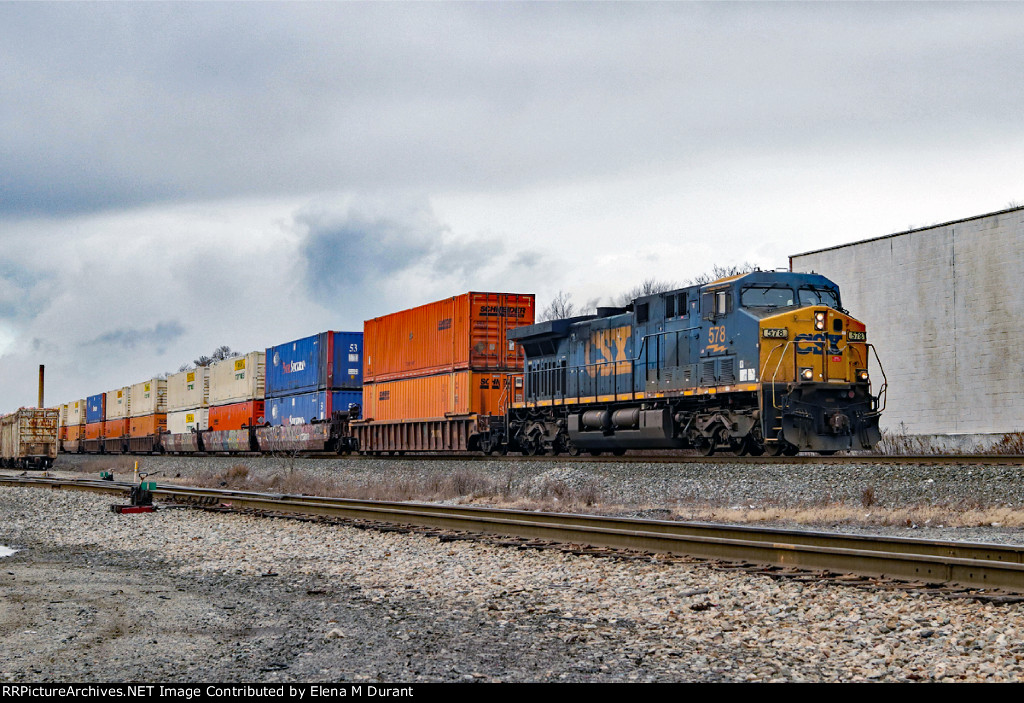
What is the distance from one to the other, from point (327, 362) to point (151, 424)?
21.0 meters

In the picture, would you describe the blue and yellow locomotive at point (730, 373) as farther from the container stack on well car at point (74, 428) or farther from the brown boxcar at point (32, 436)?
the container stack on well car at point (74, 428)

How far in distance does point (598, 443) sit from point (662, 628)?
15.8 meters

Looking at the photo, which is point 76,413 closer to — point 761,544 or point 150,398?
point 150,398

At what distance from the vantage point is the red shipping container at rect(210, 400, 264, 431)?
40750 mm

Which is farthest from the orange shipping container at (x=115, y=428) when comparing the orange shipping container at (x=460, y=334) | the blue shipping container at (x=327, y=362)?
the orange shipping container at (x=460, y=334)

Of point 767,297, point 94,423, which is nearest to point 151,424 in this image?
point 94,423

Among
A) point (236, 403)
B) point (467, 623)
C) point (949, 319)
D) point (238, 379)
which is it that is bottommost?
point (467, 623)

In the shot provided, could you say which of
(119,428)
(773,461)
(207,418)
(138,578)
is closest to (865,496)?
(773,461)

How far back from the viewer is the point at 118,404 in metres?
59.2

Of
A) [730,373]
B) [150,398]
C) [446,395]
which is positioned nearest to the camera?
[730,373]

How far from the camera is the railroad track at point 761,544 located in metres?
7.58

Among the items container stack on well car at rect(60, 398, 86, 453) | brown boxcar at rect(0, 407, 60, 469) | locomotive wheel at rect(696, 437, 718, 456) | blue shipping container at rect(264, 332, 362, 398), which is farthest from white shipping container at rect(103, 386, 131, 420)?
locomotive wheel at rect(696, 437, 718, 456)

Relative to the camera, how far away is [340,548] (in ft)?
37.9

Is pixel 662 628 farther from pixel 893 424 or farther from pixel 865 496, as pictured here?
pixel 893 424
